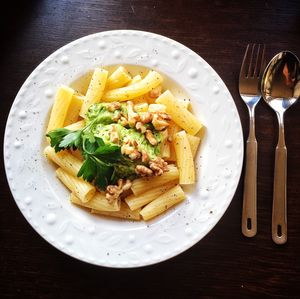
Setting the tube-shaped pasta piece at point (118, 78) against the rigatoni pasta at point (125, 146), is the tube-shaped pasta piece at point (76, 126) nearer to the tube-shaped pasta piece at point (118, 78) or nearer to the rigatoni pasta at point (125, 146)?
the rigatoni pasta at point (125, 146)

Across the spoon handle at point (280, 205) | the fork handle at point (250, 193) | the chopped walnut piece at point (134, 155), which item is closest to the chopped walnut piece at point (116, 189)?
the chopped walnut piece at point (134, 155)

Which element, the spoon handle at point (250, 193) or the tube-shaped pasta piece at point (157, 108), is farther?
the spoon handle at point (250, 193)

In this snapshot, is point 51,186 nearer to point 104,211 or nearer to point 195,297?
point 104,211

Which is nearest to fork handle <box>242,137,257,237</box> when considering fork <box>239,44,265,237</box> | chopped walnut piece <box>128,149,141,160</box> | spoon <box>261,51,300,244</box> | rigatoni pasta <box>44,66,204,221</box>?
fork <box>239,44,265,237</box>

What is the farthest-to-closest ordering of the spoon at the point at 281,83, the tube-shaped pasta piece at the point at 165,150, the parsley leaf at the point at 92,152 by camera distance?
the spoon at the point at 281,83 < the tube-shaped pasta piece at the point at 165,150 < the parsley leaf at the point at 92,152

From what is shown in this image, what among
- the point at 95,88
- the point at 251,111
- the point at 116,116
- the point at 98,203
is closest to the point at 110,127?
the point at 116,116

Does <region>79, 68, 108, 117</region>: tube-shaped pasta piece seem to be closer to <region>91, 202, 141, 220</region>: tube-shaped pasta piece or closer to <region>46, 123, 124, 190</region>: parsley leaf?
<region>46, 123, 124, 190</region>: parsley leaf
